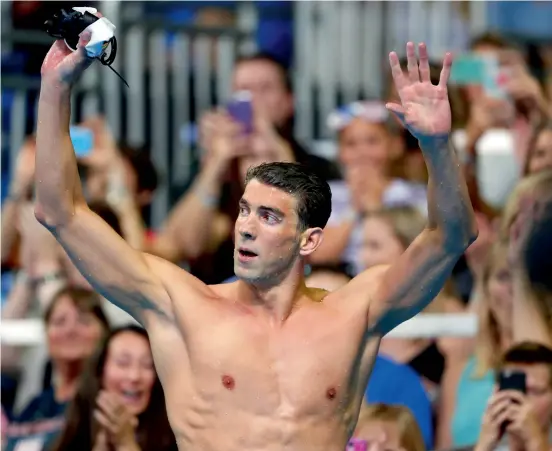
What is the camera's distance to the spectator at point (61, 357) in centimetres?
661

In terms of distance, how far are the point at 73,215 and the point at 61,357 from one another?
2.41 meters

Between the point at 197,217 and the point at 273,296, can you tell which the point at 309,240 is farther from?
the point at 197,217

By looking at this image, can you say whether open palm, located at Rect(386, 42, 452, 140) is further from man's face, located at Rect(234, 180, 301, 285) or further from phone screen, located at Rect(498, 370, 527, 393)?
phone screen, located at Rect(498, 370, 527, 393)

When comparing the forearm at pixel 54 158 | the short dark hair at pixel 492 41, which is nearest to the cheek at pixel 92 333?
the forearm at pixel 54 158

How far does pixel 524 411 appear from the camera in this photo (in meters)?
5.67

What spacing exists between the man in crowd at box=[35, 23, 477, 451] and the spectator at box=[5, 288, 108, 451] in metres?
1.99

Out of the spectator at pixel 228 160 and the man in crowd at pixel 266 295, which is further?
the spectator at pixel 228 160

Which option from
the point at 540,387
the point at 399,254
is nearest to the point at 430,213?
the point at 540,387

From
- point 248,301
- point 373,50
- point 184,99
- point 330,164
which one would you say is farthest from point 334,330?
point 373,50

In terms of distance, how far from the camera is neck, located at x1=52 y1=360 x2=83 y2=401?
6734 millimetres

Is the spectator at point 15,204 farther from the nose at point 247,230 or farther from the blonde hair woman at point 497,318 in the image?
the nose at point 247,230

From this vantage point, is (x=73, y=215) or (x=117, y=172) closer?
(x=73, y=215)

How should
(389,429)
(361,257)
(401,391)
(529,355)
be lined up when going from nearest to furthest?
(389,429) → (529,355) → (401,391) → (361,257)

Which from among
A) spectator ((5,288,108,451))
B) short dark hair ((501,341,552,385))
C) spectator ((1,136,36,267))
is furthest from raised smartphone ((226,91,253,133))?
short dark hair ((501,341,552,385))
